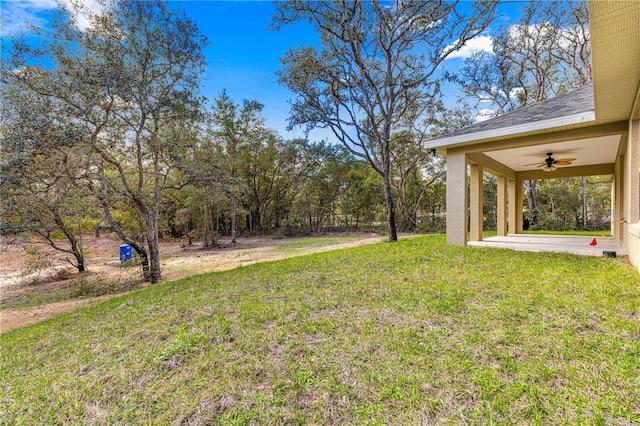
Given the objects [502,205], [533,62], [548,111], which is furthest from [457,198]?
[533,62]

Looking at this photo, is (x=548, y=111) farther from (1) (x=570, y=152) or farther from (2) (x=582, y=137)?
(1) (x=570, y=152)

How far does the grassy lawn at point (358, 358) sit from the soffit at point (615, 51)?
245 centimetres

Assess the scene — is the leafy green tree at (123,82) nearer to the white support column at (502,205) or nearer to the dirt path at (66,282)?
the dirt path at (66,282)

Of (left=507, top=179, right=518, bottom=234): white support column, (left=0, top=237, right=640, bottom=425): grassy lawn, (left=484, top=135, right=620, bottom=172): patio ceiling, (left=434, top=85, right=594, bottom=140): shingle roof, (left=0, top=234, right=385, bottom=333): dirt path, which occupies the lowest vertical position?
(left=0, top=234, right=385, bottom=333): dirt path

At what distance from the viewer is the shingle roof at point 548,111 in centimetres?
544

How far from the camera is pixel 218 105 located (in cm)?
1681

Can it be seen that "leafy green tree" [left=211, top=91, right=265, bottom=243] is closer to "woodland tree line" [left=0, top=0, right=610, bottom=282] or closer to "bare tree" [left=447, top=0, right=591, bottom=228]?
"woodland tree line" [left=0, top=0, right=610, bottom=282]

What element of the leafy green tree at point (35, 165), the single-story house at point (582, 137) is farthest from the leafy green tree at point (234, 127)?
the single-story house at point (582, 137)

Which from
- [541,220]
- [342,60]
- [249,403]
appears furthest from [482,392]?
[541,220]

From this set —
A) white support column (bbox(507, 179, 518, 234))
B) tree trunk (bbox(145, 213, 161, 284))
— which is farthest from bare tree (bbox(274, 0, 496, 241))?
tree trunk (bbox(145, 213, 161, 284))

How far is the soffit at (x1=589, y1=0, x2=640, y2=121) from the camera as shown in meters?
2.32

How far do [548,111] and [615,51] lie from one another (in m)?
3.60

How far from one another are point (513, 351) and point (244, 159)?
18255 mm

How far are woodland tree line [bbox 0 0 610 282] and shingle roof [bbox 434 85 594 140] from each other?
3.88m
